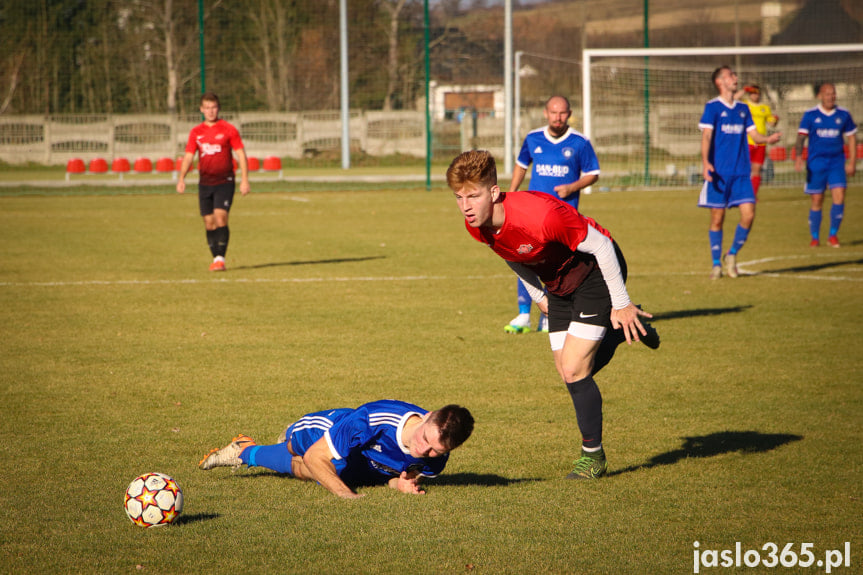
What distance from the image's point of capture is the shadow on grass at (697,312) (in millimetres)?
10348

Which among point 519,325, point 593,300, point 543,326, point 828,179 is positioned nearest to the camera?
point 593,300

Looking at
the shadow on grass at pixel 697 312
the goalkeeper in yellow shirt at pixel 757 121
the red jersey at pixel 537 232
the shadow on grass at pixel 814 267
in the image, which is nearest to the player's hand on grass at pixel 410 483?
the red jersey at pixel 537 232

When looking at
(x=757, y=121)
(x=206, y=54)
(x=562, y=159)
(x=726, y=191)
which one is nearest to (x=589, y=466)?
(x=562, y=159)

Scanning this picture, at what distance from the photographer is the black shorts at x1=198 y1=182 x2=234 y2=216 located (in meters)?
13.4

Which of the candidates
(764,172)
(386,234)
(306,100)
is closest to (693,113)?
(764,172)

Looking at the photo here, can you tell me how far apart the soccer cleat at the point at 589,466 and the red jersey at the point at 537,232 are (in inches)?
45.1

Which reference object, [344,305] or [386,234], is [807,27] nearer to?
[386,234]

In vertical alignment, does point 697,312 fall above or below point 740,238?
below

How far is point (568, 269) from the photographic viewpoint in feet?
17.1

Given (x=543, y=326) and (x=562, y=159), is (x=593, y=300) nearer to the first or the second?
(x=562, y=159)

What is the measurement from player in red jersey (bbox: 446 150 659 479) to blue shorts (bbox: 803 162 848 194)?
12.3m

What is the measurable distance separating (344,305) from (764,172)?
21.0 meters

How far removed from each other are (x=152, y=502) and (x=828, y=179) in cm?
1466

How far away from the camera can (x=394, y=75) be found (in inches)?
1202
